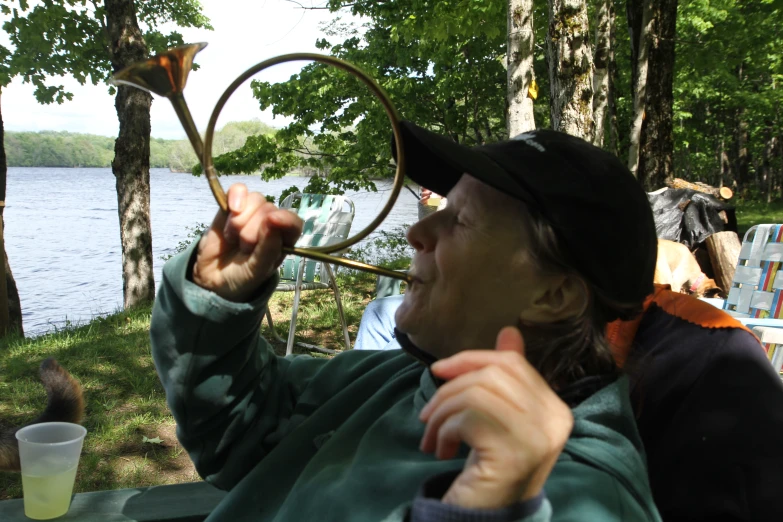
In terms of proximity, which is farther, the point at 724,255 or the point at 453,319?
the point at 724,255

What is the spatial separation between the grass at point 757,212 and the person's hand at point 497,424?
20.3 meters

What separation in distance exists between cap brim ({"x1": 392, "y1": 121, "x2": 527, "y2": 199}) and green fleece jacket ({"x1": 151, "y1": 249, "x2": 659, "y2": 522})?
0.41m

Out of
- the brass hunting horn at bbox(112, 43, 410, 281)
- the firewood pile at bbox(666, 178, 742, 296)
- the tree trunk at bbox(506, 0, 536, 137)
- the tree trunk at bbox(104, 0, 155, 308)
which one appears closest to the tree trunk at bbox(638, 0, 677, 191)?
the firewood pile at bbox(666, 178, 742, 296)

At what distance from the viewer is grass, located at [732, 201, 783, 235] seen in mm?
21295

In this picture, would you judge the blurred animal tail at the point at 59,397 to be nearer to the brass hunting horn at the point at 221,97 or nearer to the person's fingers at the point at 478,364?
the brass hunting horn at the point at 221,97

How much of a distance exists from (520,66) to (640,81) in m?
6.96

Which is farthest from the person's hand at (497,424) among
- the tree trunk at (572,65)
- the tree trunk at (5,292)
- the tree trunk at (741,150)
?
the tree trunk at (741,150)

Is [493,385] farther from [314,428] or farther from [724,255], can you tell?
[724,255]

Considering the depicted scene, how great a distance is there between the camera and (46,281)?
44.0 ft

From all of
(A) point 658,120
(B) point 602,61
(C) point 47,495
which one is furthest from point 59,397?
(A) point 658,120

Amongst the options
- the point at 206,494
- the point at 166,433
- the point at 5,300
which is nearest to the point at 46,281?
the point at 5,300

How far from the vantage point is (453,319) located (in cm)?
134

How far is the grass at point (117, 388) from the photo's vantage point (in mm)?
3934

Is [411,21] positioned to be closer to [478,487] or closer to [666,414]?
[666,414]
